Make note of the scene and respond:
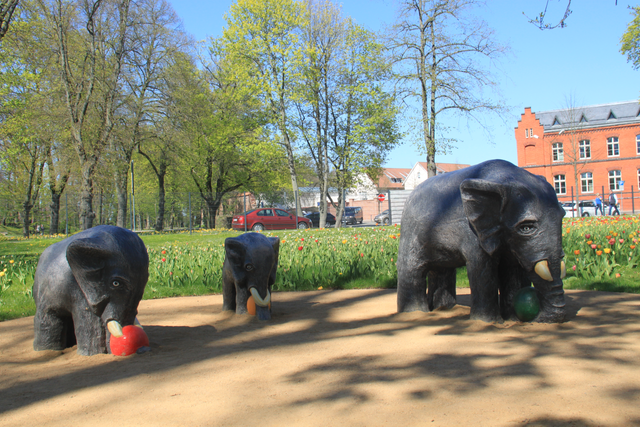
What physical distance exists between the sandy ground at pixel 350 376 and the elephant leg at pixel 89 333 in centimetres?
11

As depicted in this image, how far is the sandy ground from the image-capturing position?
2.87 m

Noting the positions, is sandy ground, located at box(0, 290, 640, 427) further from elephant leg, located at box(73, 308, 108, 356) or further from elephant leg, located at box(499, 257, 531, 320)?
elephant leg, located at box(499, 257, 531, 320)

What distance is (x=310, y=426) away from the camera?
8.97 feet

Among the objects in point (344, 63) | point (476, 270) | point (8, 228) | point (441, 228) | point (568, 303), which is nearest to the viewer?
point (476, 270)

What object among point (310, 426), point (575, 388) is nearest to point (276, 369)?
point (310, 426)

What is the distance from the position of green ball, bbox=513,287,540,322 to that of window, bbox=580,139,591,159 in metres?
51.3

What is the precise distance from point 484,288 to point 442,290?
45.8 inches

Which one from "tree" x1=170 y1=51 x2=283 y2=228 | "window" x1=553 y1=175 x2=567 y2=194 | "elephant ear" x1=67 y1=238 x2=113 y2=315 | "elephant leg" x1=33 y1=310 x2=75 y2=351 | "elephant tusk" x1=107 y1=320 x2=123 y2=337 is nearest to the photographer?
"elephant ear" x1=67 y1=238 x2=113 y2=315

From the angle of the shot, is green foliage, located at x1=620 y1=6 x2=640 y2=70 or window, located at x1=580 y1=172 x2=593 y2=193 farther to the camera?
window, located at x1=580 y1=172 x2=593 y2=193

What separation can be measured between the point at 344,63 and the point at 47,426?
29406 mm

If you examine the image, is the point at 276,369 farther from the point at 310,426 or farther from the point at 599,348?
the point at 599,348

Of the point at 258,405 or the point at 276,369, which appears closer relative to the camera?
the point at 258,405

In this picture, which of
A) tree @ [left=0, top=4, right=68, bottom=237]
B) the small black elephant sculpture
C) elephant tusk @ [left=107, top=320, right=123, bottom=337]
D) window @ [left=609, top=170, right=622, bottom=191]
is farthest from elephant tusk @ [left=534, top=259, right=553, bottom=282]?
window @ [left=609, top=170, right=622, bottom=191]

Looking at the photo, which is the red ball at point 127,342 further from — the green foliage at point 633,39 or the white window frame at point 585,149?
the white window frame at point 585,149
